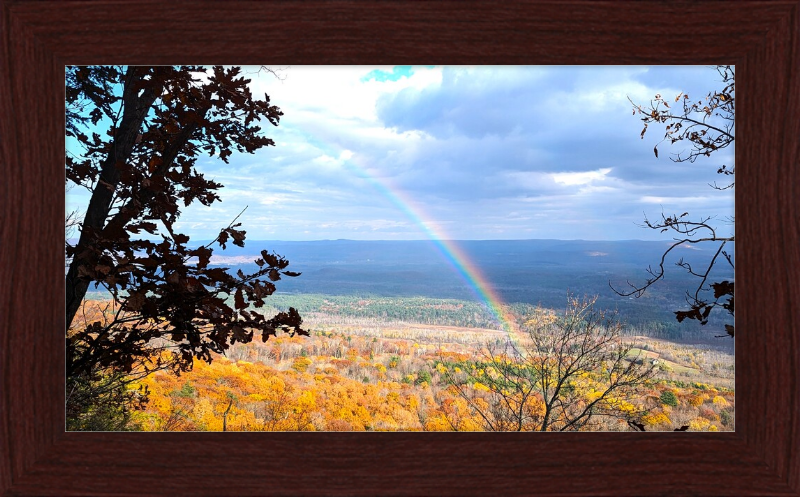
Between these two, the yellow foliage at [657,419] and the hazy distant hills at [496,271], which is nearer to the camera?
the yellow foliage at [657,419]

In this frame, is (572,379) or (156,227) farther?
(572,379)

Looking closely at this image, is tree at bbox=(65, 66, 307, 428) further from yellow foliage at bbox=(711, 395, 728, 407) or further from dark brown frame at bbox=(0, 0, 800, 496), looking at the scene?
yellow foliage at bbox=(711, 395, 728, 407)

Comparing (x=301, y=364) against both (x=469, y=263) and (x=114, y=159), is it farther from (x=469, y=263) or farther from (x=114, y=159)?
(x=114, y=159)

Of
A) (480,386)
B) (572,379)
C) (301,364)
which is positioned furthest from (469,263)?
(572,379)

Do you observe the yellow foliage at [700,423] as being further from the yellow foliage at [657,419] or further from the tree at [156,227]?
the tree at [156,227]
